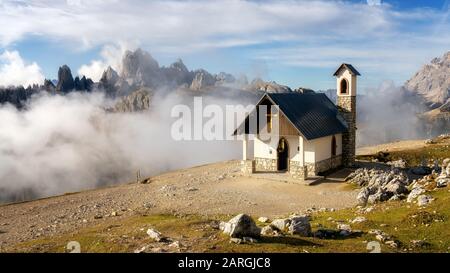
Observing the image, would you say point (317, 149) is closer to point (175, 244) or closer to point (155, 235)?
point (155, 235)

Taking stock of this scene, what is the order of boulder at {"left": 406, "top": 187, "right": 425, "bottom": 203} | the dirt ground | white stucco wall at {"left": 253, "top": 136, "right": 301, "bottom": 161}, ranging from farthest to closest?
white stucco wall at {"left": 253, "top": 136, "right": 301, "bottom": 161} → the dirt ground → boulder at {"left": 406, "top": 187, "right": 425, "bottom": 203}

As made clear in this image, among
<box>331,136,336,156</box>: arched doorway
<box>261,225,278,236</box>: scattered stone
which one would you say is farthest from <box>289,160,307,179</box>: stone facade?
<box>261,225,278,236</box>: scattered stone

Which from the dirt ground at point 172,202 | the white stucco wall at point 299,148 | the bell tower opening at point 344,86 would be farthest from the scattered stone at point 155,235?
the bell tower opening at point 344,86

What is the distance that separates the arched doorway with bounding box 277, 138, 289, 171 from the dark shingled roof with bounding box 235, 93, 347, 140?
265 centimetres

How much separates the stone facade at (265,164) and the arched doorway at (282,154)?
0.50 m

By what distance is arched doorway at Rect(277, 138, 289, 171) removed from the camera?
134 feet

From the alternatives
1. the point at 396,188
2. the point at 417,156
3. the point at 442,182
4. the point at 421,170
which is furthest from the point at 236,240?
the point at 417,156

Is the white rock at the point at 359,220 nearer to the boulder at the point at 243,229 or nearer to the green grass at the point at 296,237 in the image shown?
the green grass at the point at 296,237

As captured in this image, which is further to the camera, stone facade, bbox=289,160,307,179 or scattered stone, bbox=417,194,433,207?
stone facade, bbox=289,160,307,179

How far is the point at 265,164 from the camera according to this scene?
42.1 meters

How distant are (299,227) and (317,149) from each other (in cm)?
2083

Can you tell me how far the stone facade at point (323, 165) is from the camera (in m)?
39.4

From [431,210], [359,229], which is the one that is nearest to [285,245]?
[359,229]

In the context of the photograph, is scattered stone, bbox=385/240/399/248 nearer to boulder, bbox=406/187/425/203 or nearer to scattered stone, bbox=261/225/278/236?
scattered stone, bbox=261/225/278/236
